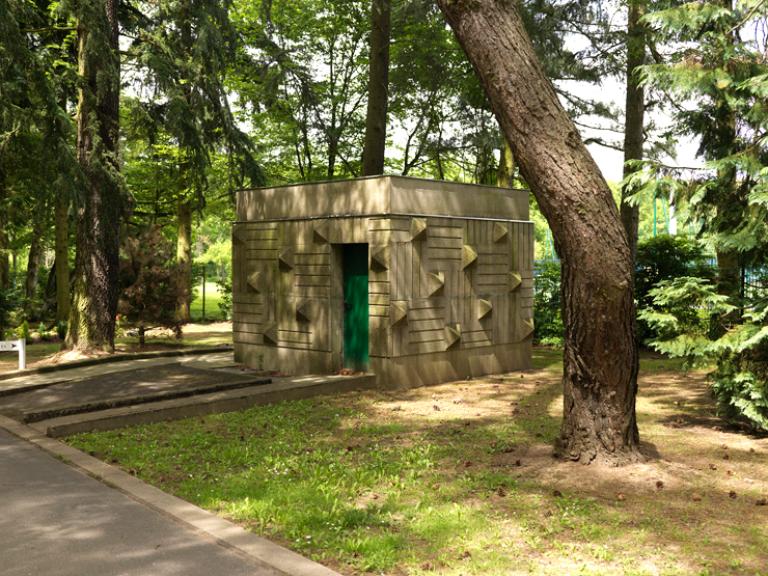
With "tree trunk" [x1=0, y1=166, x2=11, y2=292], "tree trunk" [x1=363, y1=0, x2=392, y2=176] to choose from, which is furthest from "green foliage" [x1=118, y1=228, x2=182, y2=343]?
"tree trunk" [x1=363, y1=0, x2=392, y2=176]

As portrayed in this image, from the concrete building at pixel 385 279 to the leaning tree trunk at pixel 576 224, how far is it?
5.41 meters

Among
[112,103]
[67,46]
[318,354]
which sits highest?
[67,46]

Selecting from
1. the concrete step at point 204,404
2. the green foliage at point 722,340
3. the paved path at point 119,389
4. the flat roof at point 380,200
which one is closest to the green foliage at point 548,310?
the flat roof at point 380,200

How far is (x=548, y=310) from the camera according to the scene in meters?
21.2

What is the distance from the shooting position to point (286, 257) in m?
14.1

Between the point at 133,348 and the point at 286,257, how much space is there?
7989 mm

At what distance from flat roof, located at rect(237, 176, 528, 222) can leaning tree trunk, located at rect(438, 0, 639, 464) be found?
17.4 ft

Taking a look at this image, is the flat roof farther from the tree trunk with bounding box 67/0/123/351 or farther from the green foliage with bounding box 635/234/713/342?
the green foliage with bounding box 635/234/713/342

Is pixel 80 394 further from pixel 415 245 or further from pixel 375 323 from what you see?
pixel 415 245

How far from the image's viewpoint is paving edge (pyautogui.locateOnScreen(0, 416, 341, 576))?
196 inches

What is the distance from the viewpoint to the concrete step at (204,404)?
952cm

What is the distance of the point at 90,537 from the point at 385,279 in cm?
756

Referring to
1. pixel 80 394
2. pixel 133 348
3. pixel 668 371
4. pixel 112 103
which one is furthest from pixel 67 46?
pixel 668 371

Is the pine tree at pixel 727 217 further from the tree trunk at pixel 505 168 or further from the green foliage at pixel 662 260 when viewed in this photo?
the tree trunk at pixel 505 168
